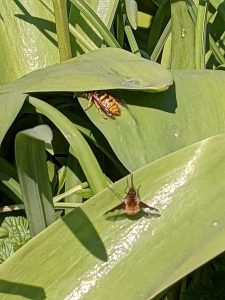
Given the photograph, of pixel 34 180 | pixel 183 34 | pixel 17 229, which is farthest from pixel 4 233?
pixel 183 34

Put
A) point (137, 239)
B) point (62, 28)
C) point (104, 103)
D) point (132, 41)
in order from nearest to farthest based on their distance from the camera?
point (137, 239) → point (104, 103) → point (62, 28) → point (132, 41)

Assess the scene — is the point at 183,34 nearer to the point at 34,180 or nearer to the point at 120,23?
the point at 120,23

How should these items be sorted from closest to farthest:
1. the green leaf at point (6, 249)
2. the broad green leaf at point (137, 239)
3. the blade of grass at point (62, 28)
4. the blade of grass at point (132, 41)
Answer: the broad green leaf at point (137, 239), the green leaf at point (6, 249), the blade of grass at point (62, 28), the blade of grass at point (132, 41)

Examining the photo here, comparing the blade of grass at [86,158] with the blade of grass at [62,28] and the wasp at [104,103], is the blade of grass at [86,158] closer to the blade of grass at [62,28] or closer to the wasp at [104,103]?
the wasp at [104,103]

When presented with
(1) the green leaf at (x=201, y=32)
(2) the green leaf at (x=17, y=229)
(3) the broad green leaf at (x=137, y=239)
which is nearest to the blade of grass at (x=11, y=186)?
(2) the green leaf at (x=17, y=229)

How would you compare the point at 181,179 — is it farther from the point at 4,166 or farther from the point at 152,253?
the point at 4,166

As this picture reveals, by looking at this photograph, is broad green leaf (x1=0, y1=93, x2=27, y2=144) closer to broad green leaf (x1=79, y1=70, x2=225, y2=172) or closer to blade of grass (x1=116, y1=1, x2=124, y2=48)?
broad green leaf (x1=79, y1=70, x2=225, y2=172)

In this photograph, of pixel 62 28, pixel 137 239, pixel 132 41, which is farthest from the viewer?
pixel 132 41

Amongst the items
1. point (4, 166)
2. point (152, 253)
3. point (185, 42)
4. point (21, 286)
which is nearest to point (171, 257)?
point (152, 253)
